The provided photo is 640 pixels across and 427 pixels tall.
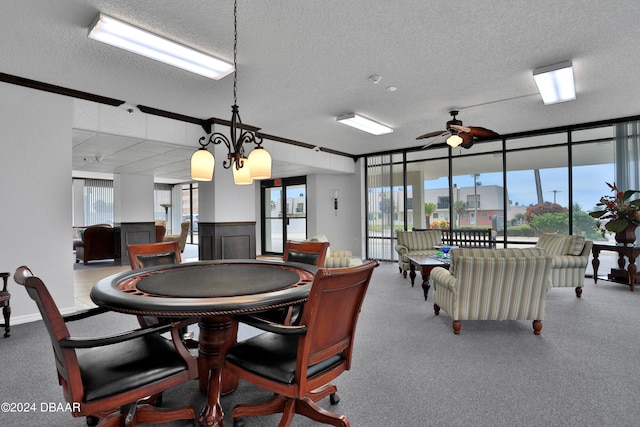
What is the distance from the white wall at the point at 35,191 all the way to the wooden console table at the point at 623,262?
738 cm

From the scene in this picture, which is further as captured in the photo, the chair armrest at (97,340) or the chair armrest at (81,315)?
the chair armrest at (81,315)

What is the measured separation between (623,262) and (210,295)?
6.53 meters

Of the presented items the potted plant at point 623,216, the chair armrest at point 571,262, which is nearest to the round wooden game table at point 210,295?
the chair armrest at point 571,262

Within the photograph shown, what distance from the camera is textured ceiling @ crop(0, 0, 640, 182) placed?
2.42 metres

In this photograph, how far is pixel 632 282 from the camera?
4.83 metres

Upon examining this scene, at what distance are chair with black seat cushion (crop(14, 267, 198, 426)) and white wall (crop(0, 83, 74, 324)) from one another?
256 cm

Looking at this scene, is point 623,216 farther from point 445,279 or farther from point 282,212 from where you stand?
point 282,212

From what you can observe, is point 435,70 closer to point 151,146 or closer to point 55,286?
point 151,146

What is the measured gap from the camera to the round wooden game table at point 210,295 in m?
1.51

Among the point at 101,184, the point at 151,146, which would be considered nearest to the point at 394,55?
the point at 151,146

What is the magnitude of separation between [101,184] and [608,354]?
531 inches

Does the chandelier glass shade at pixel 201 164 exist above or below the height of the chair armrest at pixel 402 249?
above

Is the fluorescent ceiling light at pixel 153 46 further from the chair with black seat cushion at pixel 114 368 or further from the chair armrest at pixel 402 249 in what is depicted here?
the chair armrest at pixel 402 249

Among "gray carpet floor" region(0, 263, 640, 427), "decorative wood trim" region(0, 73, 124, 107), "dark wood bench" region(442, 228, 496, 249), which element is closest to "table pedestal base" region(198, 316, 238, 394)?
"gray carpet floor" region(0, 263, 640, 427)
